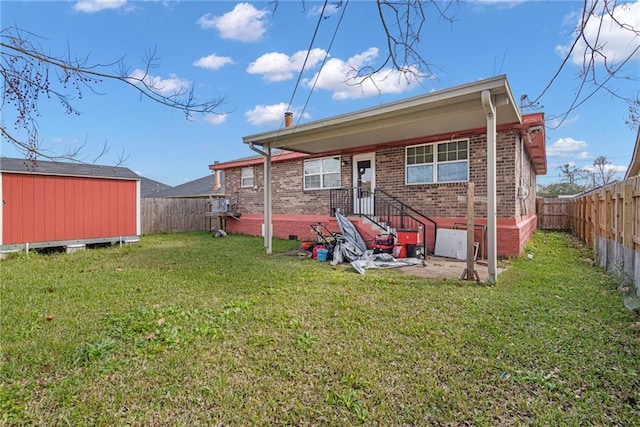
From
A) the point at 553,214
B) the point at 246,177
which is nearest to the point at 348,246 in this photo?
the point at 246,177

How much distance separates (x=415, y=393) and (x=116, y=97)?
4.13 meters

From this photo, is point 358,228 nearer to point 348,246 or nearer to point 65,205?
point 348,246

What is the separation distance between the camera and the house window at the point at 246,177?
49.6ft

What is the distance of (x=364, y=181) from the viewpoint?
11.2 meters

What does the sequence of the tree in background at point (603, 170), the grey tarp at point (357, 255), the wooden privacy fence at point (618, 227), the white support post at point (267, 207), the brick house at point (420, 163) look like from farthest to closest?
the tree in background at point (603, 170) < the white support post at point (267, 207) < the grey tarp at point (357, 255) < the brick house at point (420, 163) < the wooden privacy fence at point (618, 227)

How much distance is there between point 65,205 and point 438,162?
11.1m

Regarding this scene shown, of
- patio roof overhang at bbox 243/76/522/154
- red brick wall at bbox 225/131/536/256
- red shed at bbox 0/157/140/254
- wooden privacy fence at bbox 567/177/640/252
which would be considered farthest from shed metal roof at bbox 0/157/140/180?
wooden privacy fence at bbox 567/177/640/252

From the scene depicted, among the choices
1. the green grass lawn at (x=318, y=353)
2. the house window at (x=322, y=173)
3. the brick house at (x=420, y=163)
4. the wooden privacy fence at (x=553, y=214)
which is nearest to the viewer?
the green grass lawn at (x=318, y=353)

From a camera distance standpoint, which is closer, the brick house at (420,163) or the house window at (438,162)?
the brick house at (420,163)

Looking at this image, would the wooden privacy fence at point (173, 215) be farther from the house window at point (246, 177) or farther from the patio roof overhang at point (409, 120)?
the patio roof overhang at point (409, 120)

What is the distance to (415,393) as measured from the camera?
100 inches

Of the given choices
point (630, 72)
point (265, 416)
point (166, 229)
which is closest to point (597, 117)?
point (630, 72)

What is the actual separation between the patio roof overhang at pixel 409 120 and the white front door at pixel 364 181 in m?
0.54

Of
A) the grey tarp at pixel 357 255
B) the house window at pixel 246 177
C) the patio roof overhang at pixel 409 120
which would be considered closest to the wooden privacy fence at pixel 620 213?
the patio roof overhang at pixel 409 120
